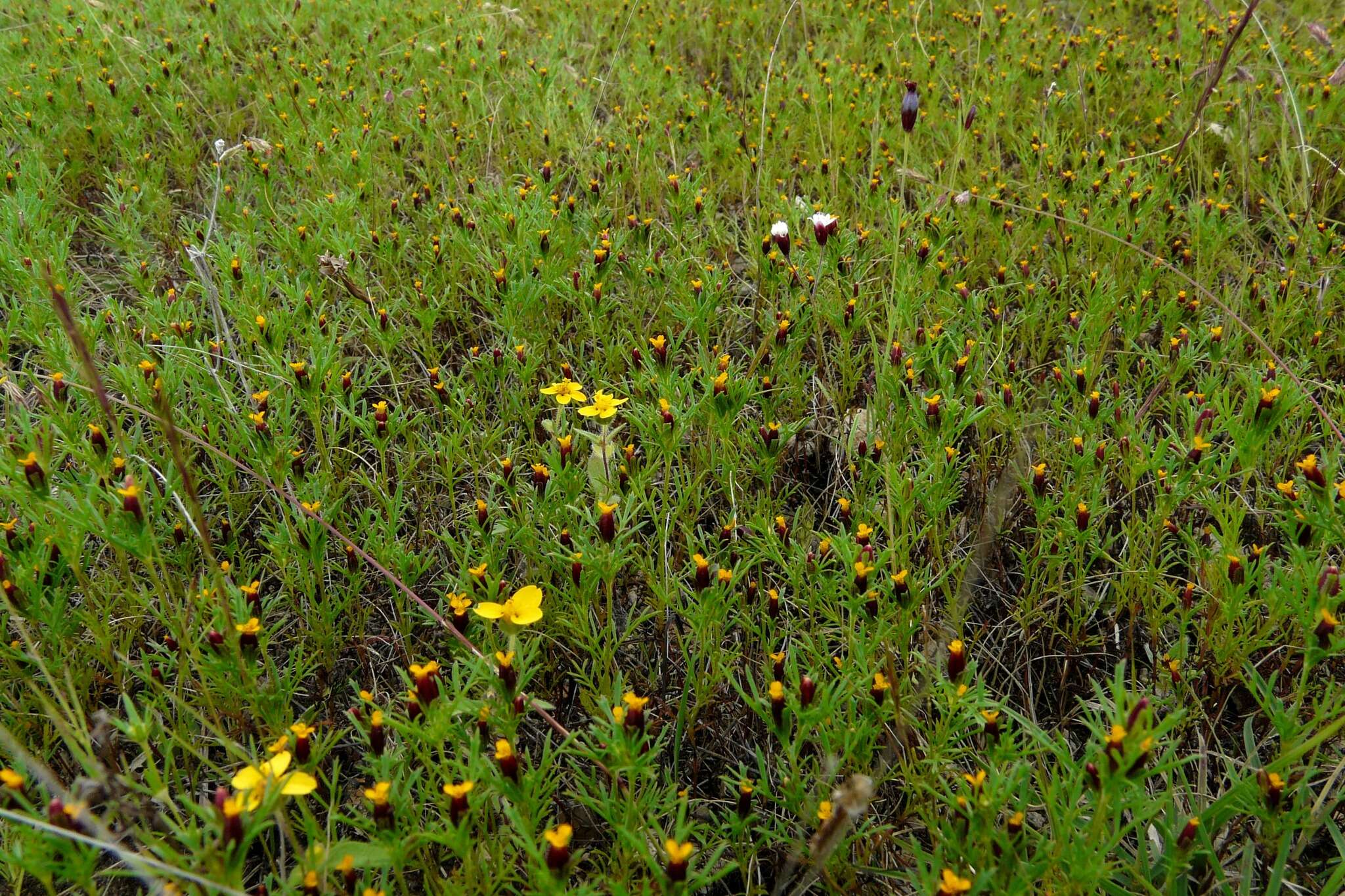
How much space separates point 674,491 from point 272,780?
153cm

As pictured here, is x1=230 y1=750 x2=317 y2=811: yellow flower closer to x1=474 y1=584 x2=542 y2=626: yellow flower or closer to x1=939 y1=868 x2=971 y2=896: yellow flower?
x1=474 y1=584 x2=542 y2=626: yellow flower

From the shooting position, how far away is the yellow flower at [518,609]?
166 centimetres

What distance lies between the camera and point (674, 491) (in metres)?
2.68

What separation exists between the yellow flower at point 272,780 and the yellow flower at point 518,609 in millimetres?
Answer: 420

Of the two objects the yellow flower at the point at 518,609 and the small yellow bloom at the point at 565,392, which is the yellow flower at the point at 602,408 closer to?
the small yellow bloom at the point at 565,392

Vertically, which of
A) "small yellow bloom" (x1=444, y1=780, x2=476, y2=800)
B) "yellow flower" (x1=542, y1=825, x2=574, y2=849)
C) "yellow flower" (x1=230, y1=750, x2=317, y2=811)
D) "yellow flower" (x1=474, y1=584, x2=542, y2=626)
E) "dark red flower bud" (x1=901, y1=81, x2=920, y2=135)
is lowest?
"yellow flower" (x1=542, y1=825, x2=574, y2=849)

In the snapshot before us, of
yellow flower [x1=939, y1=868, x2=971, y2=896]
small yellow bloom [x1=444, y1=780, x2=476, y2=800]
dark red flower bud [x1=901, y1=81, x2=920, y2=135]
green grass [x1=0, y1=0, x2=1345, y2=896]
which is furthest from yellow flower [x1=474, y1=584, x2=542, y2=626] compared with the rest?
dark red flower bud [x1=901, y1=81, x2=920, y2=135]

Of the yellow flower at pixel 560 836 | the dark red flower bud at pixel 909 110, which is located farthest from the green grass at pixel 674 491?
the dark red flower bud at pixel 909 110

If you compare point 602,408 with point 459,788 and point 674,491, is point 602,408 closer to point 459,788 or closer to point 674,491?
point 674,491

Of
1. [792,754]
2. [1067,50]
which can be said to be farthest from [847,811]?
[1067,50]

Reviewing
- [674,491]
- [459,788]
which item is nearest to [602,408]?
[674,491]

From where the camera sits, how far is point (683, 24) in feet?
18.0

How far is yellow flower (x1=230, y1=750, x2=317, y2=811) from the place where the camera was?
1370 millimetres

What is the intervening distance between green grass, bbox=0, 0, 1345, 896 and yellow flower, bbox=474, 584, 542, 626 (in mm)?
11
